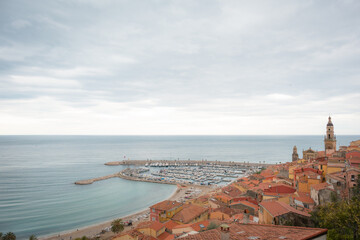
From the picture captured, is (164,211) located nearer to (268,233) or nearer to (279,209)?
(279,209)

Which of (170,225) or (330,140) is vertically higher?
(330,140)

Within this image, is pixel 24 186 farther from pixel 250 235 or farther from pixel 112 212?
pixel 250 235

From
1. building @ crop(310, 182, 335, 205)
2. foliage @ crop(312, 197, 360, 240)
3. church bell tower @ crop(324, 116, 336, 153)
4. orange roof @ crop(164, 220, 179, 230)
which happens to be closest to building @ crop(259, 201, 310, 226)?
foliage @ crop(312, 197, 360, 240)

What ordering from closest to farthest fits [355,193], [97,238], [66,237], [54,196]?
[355,193]
[97,238]
[66,237]
[54,196]

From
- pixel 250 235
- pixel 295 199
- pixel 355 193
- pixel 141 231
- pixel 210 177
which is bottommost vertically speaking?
pixel 210 177

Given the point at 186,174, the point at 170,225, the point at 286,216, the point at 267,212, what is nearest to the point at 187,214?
the point at 170,225

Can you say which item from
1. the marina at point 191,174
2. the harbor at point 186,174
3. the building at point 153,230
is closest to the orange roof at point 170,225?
the building at point 153,230

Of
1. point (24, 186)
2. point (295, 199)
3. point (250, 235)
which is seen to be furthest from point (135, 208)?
point (250, 235)

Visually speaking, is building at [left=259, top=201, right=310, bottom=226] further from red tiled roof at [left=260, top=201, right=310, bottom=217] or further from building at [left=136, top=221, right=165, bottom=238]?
building at [left=136, top=221, right=165, bottom=238]

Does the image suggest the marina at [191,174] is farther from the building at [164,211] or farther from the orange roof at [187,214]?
the orange roof at [187,214]
